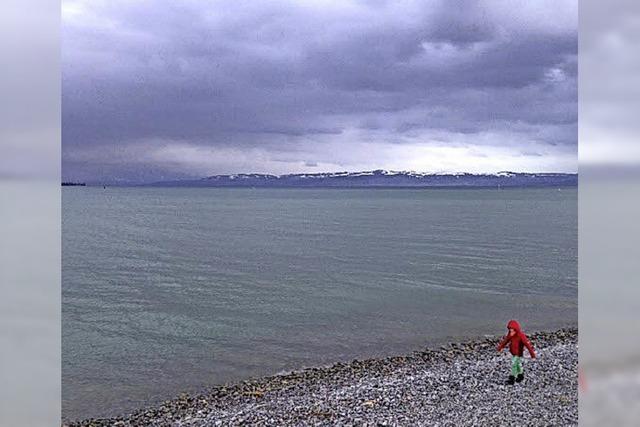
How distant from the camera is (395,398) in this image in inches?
271

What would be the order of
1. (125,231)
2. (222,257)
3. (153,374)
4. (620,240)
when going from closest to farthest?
(620,240) < (153,374) < (222,257) < (125,231)

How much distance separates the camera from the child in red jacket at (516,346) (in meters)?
6.79

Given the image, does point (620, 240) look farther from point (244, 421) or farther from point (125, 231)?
point (125, 231)

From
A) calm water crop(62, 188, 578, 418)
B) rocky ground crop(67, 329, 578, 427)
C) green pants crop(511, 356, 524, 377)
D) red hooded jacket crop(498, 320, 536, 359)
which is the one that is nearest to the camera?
rocky ground crop(67, 329, 578, 427)

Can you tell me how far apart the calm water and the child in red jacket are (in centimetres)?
321

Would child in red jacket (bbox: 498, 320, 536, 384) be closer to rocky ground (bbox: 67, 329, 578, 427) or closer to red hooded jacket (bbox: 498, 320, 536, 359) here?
red hooded jacket (bbox: 498, 320, 536, 359)

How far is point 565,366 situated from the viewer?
7.95 metres

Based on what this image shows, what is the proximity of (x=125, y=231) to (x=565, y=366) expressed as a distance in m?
34.7

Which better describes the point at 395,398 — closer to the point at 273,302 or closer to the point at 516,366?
the point at 516,366

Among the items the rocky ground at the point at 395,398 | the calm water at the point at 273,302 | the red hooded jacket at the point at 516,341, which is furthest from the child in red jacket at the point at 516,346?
the calm water at the point at 273,302

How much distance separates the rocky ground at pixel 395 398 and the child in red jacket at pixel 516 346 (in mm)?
128

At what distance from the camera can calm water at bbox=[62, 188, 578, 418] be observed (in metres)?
9.69

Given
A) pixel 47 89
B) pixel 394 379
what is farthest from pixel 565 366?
pixel 47 89

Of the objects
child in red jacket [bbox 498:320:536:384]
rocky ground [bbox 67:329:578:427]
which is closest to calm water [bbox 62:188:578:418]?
rocky ground [bbox 67:329:578:427]
